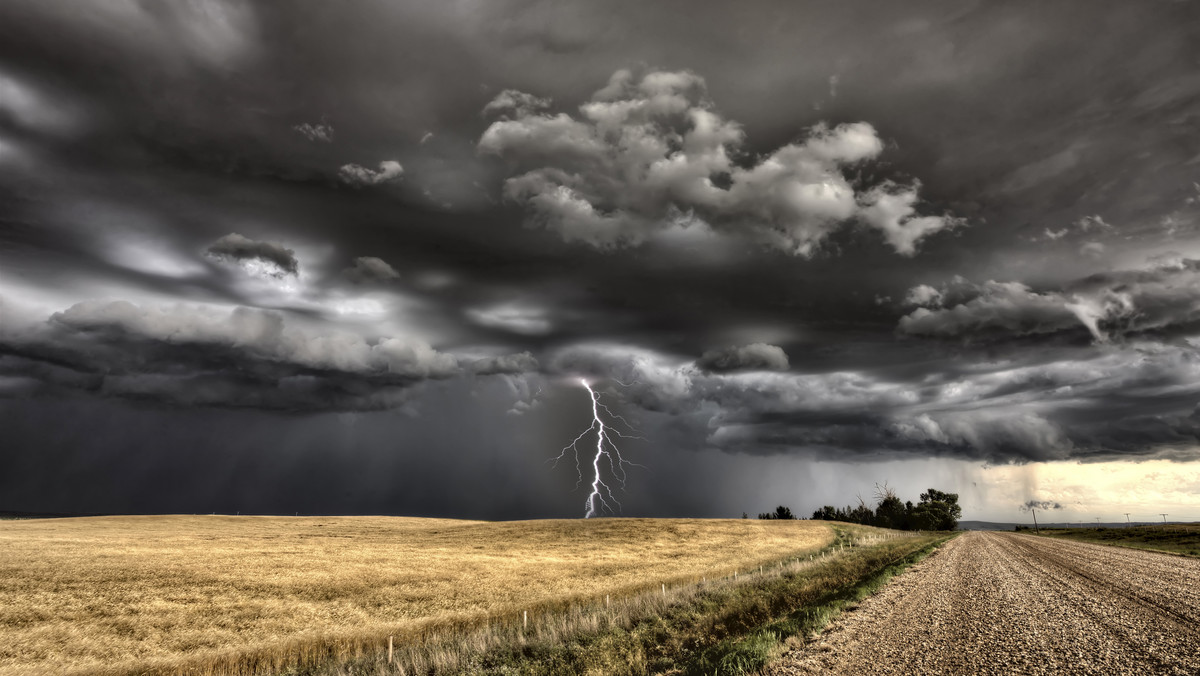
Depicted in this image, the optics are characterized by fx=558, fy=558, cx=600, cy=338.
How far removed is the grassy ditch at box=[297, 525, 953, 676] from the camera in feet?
47.2

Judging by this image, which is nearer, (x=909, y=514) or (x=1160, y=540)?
(x=1160, y=540)

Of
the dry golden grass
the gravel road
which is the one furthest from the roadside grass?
the dry golden grass

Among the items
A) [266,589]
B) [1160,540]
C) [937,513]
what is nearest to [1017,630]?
[266,589]

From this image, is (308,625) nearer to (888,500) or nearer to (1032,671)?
(1032,671)

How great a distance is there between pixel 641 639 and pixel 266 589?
2189 centimetres

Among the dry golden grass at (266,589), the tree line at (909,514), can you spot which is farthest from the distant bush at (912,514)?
the dry golden grass at (266,589)

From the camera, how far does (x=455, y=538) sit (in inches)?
2483

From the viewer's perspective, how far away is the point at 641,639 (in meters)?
17.3

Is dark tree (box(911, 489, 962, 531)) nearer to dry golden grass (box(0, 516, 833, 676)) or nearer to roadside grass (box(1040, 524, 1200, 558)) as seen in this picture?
roadside grass (box(1040, 524, 1200, 558))

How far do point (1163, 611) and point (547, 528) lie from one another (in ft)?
202

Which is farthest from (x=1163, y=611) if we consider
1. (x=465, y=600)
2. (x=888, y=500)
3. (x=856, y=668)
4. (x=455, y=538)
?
(x=888, y=500)

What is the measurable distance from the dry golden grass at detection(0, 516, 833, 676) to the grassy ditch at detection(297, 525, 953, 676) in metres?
4.08

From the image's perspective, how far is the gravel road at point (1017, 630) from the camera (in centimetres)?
1233

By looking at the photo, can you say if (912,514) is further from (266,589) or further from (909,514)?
(266,589)
